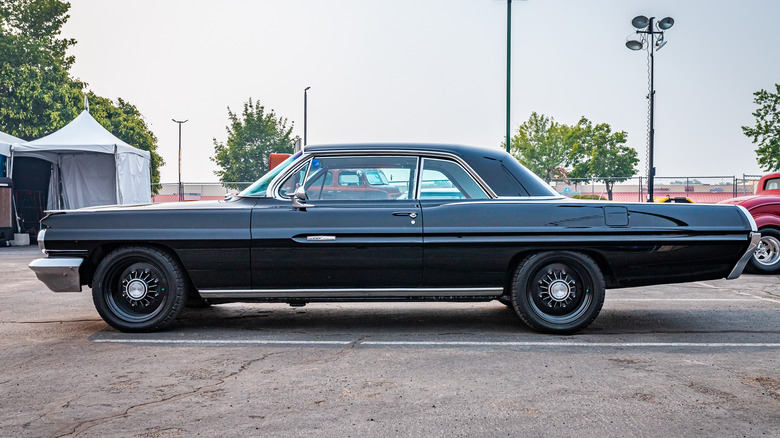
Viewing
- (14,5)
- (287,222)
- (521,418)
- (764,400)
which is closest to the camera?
(521,418)

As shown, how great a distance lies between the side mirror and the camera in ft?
17.7

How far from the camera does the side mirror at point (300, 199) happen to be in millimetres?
5402

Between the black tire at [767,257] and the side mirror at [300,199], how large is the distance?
785 cm

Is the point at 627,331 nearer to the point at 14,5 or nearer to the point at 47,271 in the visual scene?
the point at 47,271

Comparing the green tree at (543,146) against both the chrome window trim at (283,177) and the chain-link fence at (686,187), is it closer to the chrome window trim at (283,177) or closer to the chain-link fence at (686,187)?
the chain-link fence at (686,187)

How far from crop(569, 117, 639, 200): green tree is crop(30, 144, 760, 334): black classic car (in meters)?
58.6

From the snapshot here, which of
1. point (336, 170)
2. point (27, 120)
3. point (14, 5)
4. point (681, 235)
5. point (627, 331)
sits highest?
point (14, 5)

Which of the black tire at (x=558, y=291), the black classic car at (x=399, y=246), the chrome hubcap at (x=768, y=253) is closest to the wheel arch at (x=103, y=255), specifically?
the black classic car at (x=399, y=246)

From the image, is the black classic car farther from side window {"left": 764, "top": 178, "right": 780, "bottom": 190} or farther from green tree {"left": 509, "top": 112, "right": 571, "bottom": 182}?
green tree {"left": 509, "top": 112, "right": 571, "bottom": 182}

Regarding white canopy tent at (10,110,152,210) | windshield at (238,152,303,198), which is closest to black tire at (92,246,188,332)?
windshield at (238,152,303,198)

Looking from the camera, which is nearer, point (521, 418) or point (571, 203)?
point (521, 418)

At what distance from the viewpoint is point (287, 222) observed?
5.45 meters

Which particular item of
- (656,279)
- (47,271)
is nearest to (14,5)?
(47,271)

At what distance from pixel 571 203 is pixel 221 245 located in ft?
9.26
